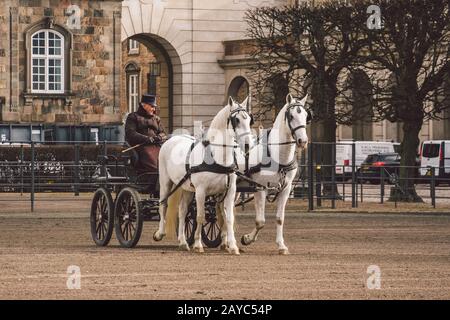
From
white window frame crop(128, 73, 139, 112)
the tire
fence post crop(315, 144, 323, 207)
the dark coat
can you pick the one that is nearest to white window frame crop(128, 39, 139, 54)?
white window frame crop(128, 73, 139, 112)

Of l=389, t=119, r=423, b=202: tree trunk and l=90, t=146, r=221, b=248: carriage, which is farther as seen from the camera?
l=389, t=119, r=423, b=202: tree trunk

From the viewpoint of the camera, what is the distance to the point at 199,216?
23203 millimetres

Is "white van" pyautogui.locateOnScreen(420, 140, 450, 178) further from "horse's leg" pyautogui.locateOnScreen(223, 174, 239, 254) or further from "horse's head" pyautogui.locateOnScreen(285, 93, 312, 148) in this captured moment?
"horse's leg" pyautogui.locateOnScreen(223, 174, 239, 254)

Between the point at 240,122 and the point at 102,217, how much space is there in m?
3.38

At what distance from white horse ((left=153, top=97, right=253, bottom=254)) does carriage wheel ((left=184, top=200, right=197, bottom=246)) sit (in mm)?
501

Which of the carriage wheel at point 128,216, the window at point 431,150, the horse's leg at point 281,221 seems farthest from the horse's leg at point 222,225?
the window at point 431,150

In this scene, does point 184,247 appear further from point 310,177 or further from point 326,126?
point 326,126

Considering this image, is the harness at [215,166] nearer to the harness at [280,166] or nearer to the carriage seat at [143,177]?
the harness at [280,166]

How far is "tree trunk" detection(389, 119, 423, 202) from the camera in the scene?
140 ft

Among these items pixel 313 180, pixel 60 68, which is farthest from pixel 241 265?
pixel 60 68

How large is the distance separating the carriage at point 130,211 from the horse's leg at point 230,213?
53.2 inches

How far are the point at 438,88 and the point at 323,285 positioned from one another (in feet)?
89.9

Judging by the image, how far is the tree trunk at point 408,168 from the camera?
4281 cm

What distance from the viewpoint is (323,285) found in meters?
18.0
